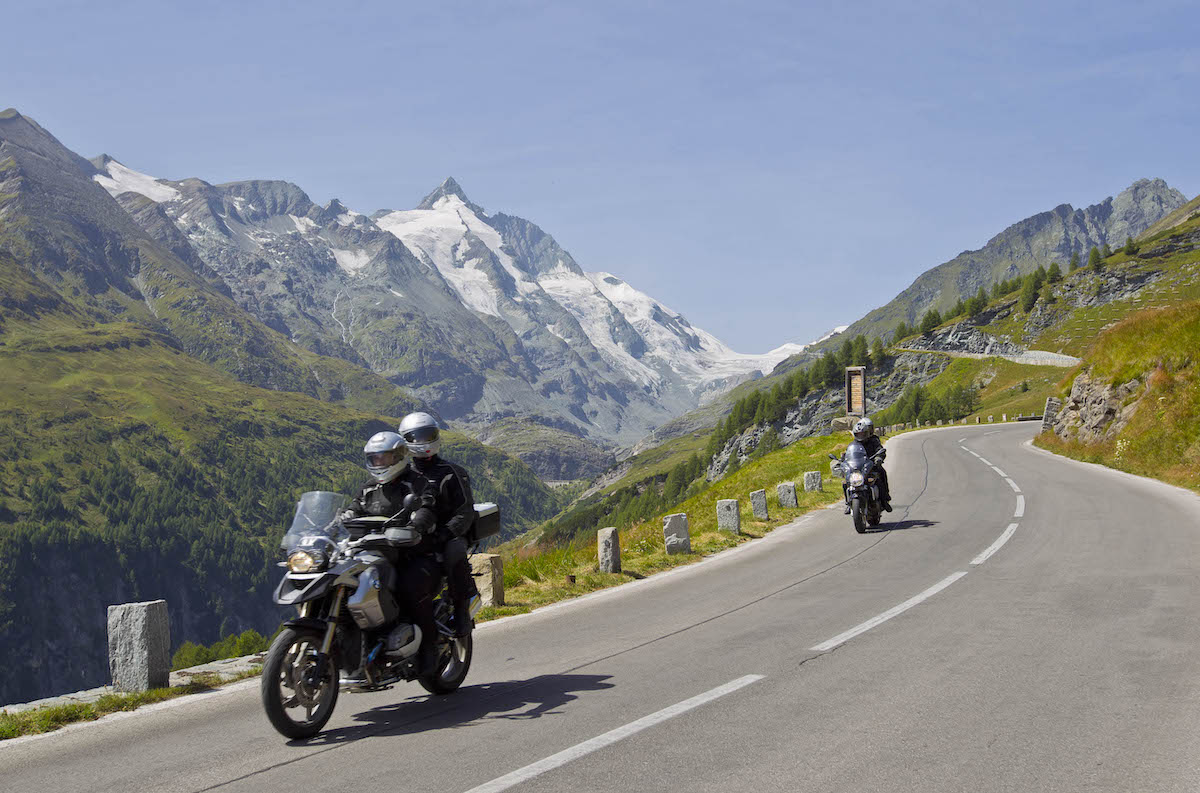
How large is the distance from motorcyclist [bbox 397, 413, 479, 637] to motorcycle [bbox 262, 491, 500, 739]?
468 mm

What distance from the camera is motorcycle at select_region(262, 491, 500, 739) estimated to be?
6.51 metres

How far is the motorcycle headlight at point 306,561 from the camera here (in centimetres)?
665

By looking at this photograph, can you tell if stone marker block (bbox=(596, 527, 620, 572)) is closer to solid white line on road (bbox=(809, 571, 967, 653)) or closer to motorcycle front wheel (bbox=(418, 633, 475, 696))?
solid white line on road (bbox=(809, 571, 967, 653))

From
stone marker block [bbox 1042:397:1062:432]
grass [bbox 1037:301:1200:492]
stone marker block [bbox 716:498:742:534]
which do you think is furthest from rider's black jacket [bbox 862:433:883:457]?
stone marker block [bbox 1042:397:1062:432]

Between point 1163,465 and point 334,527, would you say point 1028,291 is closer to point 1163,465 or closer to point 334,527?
point 1163,465

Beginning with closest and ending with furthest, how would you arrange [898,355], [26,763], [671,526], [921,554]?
1. [26,763]
2. [921,554]
3. [671,526]
4. [898,355]

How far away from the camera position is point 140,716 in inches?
307

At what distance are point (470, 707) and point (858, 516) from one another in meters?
13.2

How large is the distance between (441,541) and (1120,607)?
8.00 metres

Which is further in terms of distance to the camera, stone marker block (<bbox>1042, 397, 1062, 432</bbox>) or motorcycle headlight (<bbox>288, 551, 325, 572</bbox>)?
stone marker block (<bbox>1042, 397, 1062, 432</bbox>)

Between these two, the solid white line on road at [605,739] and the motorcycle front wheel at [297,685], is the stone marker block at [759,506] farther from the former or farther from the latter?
the motorcycle front wheel at [297,685]

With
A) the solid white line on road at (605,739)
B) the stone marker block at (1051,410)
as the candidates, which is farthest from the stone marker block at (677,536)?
the stone marker block at (1051,410)

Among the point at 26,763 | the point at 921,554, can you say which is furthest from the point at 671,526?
the point at 26,763

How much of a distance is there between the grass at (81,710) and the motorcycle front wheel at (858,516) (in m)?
13.5
